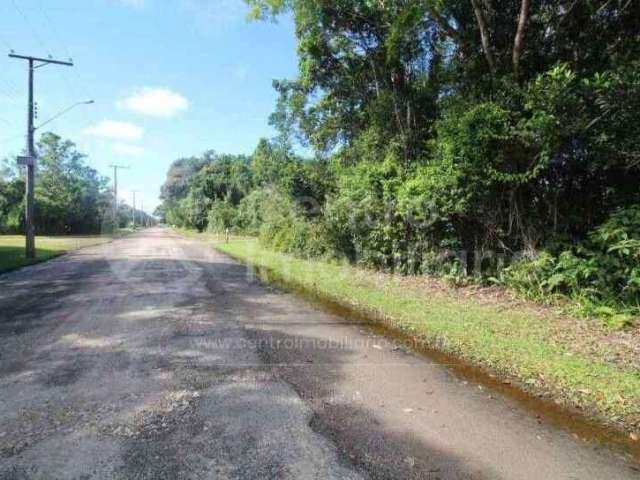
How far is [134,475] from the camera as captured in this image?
2.47 meters

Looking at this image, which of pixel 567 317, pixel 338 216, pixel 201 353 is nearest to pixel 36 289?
pixel 201 353

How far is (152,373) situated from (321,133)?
13085mm

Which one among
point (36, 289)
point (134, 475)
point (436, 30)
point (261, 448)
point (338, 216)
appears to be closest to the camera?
point (134, 475)

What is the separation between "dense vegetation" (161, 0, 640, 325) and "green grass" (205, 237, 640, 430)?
3.93 feet

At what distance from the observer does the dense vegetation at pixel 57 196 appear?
118 ft

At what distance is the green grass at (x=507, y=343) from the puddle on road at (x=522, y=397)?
127 millimetres

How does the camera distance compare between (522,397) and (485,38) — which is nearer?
(522,397)

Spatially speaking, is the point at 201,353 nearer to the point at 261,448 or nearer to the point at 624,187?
the point at 261,448

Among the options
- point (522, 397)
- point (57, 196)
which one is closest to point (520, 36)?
point (522, 397)

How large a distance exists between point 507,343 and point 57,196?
44.0 m

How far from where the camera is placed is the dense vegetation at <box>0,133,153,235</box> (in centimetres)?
3609

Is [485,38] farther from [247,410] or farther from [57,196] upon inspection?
[57,196]

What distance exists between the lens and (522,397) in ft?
12.5

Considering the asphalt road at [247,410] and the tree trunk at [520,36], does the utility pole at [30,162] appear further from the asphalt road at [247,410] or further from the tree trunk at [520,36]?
the tree trunk at [520,36]
